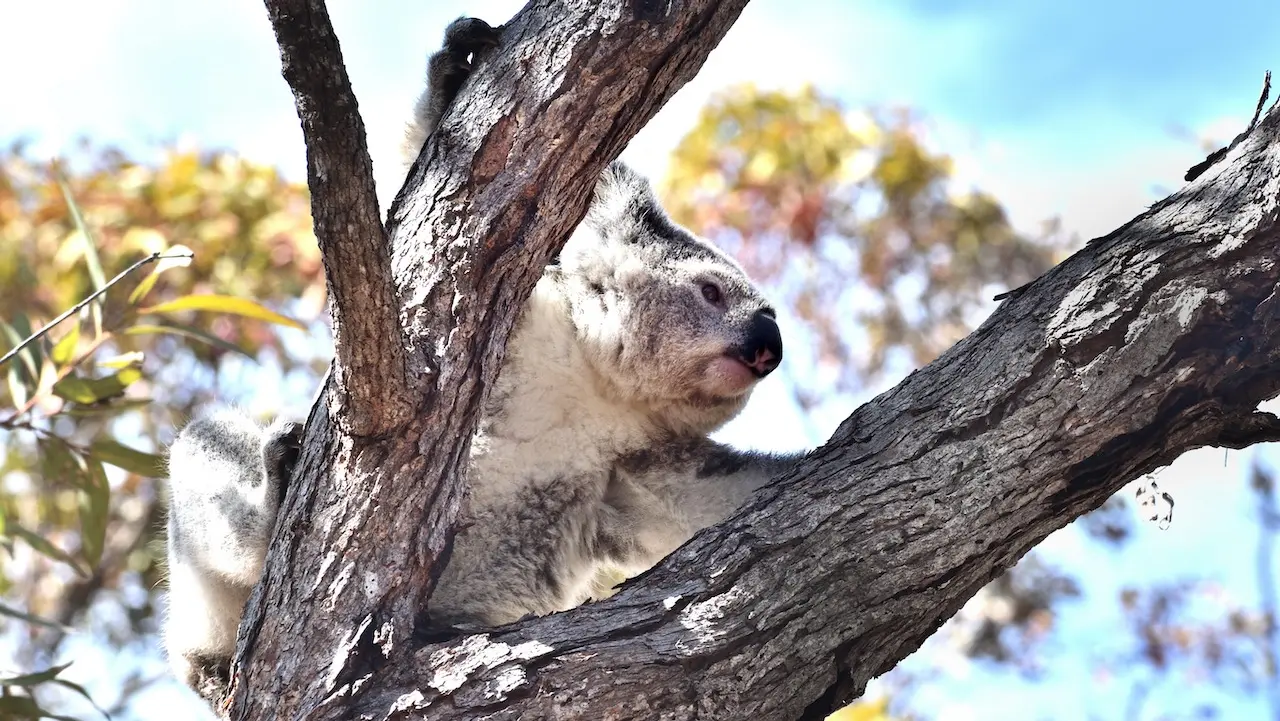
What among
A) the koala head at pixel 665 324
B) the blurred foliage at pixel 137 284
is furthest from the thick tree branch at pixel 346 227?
the blurred foliage at pixel 137 284

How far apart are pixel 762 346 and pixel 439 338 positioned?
115cm

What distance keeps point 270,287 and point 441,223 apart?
148 inches

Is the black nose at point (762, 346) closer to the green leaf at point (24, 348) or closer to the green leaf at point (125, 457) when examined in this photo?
the green leaf at point (125, 457)

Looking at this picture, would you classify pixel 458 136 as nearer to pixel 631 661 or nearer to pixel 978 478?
pixel 631 661

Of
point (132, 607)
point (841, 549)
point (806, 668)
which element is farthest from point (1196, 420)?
point (132, 607)

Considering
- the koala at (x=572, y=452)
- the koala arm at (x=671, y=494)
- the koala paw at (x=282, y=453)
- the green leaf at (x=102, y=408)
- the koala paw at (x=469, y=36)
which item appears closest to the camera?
the koala paw at (x=469, y=36)

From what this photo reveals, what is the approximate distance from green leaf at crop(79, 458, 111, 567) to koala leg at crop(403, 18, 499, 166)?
52.2 inches

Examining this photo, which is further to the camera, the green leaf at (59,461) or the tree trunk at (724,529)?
the green leaf at (59,461)

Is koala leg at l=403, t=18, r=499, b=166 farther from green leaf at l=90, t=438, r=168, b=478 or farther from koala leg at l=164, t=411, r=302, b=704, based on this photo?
green leaf at l=90, t=438, r=168, b=478

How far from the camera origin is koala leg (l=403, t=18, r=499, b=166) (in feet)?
7.85

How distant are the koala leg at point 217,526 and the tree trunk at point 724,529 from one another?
422 millimetres

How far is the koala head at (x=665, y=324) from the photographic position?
2941mm

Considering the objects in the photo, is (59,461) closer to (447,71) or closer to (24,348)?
(24,348)

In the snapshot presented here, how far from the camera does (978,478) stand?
2070mm
